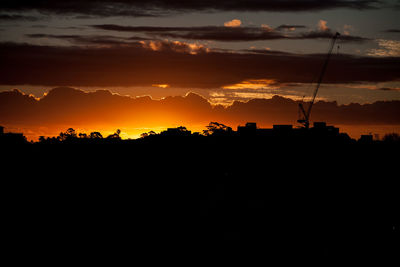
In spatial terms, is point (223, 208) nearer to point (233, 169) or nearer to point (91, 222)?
point (91, 222)

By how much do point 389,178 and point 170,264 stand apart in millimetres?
114608

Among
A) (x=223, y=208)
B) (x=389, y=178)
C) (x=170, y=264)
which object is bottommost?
(x=170, y=264)

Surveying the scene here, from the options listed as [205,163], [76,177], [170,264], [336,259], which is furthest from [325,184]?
[170,264]

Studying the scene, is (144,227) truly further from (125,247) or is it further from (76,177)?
(76,177)

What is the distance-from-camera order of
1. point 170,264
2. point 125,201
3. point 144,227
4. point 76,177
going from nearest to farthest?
point 170,264 → point 144,227 → point 125,201 → point 76,177

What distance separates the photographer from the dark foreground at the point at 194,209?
92.3m

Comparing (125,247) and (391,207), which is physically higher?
(391,207)

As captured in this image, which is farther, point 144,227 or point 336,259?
point 144,227

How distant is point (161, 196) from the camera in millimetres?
143500

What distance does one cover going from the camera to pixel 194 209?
12675 centimetres

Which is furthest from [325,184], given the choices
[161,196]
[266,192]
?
A: [161,196]

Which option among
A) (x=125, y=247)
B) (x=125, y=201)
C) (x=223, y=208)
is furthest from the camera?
(x=125, y=201)

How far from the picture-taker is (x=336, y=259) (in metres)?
88.6

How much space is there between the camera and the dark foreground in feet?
303
